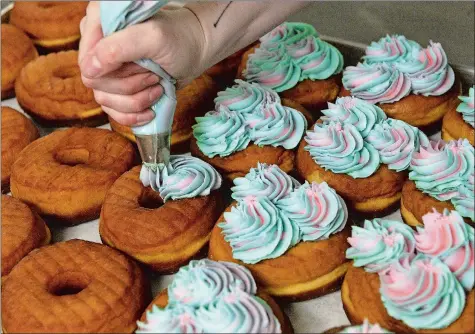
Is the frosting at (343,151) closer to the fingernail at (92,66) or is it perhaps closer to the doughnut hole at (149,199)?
the doughnut hole at (149,199)

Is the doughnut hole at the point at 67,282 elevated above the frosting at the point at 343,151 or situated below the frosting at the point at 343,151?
below

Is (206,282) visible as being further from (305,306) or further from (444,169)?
(444,169)

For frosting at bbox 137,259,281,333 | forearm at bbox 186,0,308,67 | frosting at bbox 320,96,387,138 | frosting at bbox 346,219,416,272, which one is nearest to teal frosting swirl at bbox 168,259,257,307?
frosting at bbox 137,259,281,333

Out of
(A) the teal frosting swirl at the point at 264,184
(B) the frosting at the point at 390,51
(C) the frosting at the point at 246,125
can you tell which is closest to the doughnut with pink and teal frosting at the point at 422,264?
(A) the teal frosting swirl at the point at 264,184

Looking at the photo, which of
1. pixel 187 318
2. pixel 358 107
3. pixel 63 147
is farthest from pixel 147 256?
pixel 358 107

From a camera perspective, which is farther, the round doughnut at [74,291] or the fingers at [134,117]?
the fingers at [134,117]
